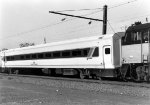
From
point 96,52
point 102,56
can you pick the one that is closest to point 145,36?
point 102,56

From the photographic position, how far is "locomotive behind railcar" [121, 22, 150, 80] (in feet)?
62.5

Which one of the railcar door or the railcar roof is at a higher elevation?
the railcar roof

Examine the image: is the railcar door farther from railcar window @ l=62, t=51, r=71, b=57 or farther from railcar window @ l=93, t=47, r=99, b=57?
railcar window @ l=62, t=51, r=71, b=57

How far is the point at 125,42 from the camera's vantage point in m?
20.8

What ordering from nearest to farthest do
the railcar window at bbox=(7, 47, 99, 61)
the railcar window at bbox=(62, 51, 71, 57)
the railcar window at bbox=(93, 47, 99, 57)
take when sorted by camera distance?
the railcar window at bbox=(93, 47, 99, 57) → the railcar window at bbox=(7, 47, 99, 61) → the railcar window at bbox=(62, 51, 71, 57)

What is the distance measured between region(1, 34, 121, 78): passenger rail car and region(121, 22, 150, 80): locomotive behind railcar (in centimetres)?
84

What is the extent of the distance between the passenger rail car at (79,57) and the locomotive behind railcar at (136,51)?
838 mm

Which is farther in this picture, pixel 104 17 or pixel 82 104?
pixel 104 17

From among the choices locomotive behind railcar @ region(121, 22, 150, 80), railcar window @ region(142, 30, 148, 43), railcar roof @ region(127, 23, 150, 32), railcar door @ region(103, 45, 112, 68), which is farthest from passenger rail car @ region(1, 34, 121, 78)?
railcar window @ region(142, 30, 148, 43)

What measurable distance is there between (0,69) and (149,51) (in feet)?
87.9

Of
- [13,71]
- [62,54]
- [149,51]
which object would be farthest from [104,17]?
[13,71]

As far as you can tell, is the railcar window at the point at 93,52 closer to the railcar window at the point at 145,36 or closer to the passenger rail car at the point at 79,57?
the passenger rail car at the point at 79,57

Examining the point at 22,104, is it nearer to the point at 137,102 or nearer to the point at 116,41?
the point at 137,102

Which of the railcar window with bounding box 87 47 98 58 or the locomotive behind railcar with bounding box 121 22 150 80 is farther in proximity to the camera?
the railcar window with bounding box 87 47 98 58
